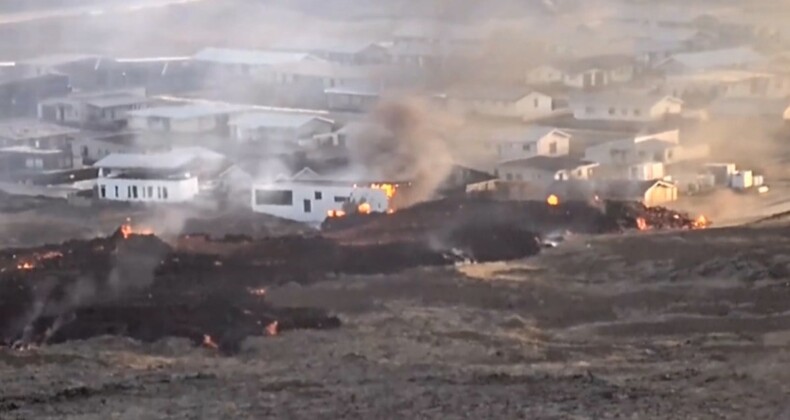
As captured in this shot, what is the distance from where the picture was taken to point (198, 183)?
26.7ft

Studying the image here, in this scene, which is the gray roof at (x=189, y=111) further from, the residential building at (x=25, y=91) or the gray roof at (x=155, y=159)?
the residential building at (x=25, y=91)

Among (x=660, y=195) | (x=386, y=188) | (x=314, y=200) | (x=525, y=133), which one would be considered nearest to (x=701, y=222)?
(x=660, y=195)

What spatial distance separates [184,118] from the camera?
864 cm

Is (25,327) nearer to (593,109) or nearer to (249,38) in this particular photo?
(249,38)

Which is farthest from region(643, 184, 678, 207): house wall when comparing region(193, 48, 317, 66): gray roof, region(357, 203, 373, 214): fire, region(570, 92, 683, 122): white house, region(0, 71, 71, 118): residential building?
region(0, 71, 71, 118): residential building

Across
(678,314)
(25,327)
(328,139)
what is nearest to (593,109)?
(328,139)

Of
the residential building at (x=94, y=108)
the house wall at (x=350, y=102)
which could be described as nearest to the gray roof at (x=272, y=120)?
the house wall at (x=350, y=102)

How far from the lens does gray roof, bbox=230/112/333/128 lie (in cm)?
862

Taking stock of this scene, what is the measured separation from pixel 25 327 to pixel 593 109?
3.33 meters

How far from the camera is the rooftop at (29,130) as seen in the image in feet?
28.4

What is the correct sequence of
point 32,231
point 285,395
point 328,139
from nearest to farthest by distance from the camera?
point 285,395
point 32,231
point 328,139

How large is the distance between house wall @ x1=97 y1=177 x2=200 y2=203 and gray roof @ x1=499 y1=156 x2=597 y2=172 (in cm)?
161

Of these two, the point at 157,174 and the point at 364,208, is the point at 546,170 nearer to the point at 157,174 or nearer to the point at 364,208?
the point at 364,208

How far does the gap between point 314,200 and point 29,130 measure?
1771mm
